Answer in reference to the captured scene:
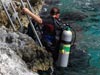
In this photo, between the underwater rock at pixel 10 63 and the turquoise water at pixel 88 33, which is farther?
the turquoise water at pixel 88 33

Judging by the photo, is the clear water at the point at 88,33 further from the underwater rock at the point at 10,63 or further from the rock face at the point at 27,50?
the underwater rock at the point at 10,63

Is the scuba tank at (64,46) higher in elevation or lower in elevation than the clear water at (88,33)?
higher

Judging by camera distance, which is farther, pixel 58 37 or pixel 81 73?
pixel 81 73

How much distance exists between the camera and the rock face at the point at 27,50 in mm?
10828

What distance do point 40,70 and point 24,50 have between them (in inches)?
36.4

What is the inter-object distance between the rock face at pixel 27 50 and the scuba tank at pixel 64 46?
1.67 ft

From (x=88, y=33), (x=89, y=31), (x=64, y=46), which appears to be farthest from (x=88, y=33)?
(x=64, y=46)

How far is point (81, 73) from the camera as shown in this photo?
13.1 metres

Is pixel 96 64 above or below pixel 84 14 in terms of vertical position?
above

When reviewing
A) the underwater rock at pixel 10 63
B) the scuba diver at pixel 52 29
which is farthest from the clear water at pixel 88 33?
the underwater rock at pixel 10 63

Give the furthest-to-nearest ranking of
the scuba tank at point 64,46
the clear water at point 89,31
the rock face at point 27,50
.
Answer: the clear water at point 89,31
the rock face at point 27,50
the scuba tank at point 64,46

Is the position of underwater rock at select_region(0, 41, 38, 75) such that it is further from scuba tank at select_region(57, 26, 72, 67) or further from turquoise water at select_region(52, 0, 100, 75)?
turquoise water at select_region(52, 0, 100, 75)

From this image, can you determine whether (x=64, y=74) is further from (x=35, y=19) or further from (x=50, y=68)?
(x=35, y=19)

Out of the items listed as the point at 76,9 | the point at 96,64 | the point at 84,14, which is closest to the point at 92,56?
the point at 96,64
